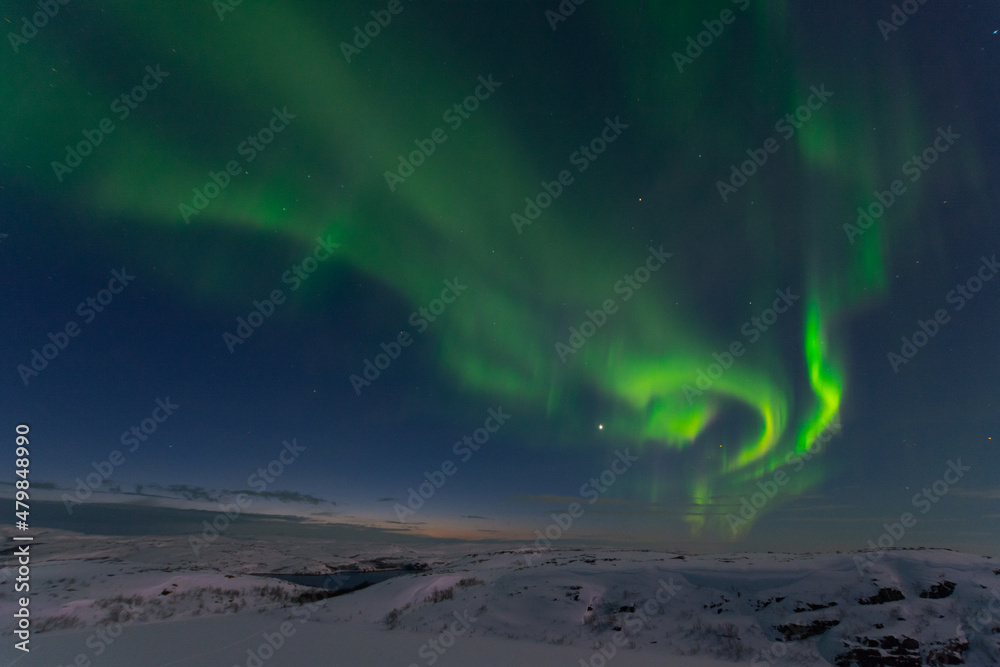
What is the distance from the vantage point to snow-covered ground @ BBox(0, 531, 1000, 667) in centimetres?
1293

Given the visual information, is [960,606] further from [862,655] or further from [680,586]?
[680,586]

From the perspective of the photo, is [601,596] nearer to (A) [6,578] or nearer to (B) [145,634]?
(B) [145,634]

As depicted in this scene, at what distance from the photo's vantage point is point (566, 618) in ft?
63.6

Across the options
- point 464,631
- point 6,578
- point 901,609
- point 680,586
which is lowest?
point 6,578

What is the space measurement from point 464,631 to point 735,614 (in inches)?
516

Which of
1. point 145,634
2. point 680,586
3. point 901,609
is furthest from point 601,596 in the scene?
point 145,634

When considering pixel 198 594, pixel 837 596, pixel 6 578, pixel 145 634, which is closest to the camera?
pixel 145 634

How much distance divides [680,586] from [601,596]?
4.45m

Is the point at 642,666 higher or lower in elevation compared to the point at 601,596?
higher

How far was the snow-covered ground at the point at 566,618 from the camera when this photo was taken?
12930 millimetres

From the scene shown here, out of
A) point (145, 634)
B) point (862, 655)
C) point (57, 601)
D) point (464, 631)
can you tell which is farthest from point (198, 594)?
point (862, 655)

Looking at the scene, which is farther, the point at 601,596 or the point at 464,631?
the point at 601,596

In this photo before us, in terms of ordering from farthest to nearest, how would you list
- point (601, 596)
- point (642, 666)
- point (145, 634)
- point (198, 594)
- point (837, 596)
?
point (198, 594) < point (601, 596) < point (837, 596) < point (145, 634) < point (642, 666)

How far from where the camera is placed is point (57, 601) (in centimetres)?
2208
